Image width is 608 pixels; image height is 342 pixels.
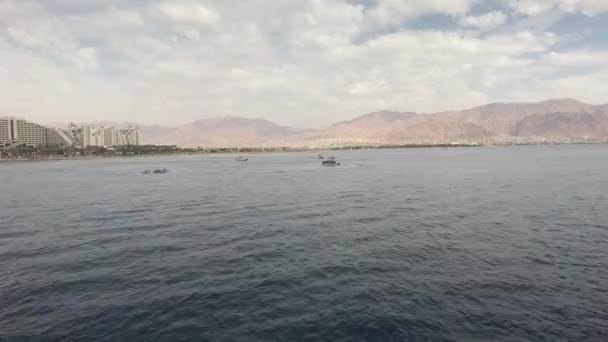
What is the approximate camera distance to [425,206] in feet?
159

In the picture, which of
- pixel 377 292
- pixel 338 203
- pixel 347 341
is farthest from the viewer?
pixel 338 203

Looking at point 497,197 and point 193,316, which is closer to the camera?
point 193,316

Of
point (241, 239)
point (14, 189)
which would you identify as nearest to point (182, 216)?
point (241, 239)

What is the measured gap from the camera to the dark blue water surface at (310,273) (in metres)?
17.8

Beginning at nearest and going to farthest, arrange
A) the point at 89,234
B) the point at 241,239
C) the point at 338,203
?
1. the point at 241,239
2. the point at 89,234
3. the point at 338,203

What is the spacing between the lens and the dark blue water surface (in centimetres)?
1783

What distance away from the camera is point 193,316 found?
62.1ft

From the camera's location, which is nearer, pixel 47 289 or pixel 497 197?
pixel 47 289

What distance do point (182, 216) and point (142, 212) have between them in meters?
6.95

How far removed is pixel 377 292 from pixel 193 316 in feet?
Answer: 33.7

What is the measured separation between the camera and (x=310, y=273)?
80.6ft

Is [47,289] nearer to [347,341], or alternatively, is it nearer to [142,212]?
[347,341]

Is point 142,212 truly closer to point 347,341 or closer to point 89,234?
point 89,234

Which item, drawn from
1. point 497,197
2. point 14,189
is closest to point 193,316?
point 497,197
